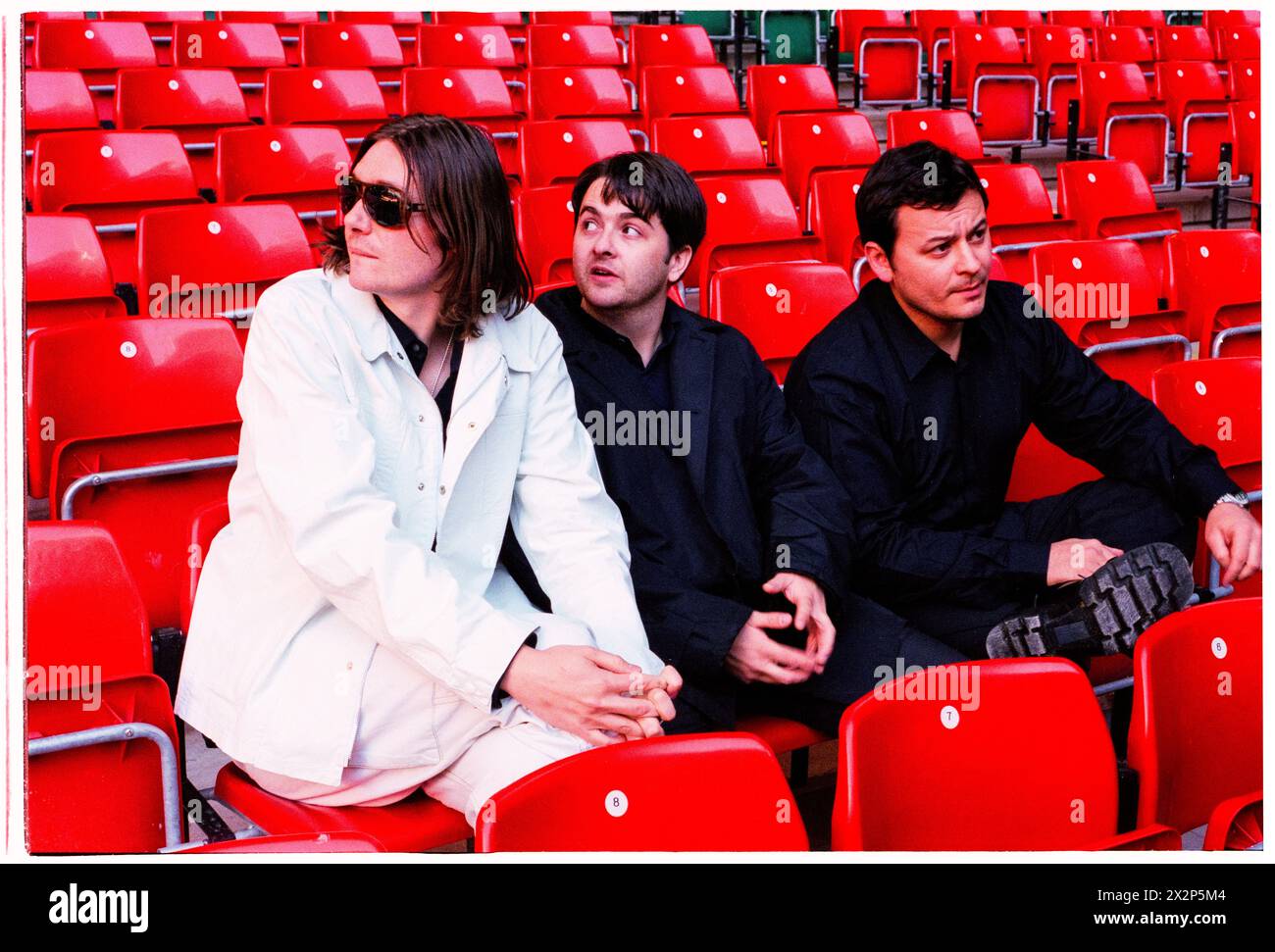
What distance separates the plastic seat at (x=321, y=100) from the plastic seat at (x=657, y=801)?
12.1 ft

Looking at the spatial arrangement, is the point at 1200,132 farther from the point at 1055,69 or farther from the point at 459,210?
the point at 459,210

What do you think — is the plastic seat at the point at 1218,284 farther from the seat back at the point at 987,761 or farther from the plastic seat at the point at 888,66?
the plastic seat at the point at 888,66

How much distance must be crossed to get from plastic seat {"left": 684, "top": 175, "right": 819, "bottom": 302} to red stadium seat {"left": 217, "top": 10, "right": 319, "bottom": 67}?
274cm

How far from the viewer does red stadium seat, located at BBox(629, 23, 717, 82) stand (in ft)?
19.6

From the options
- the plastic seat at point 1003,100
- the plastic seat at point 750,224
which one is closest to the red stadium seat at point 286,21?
the plastic seat at point 750,224

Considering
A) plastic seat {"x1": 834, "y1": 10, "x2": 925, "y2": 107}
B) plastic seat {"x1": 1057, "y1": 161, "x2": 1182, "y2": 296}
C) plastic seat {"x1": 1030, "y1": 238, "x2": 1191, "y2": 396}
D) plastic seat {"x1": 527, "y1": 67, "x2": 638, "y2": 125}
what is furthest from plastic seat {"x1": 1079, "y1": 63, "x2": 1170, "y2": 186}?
plastic seat {"x1": 1030, "y1": 238, "x2": 1191, "y2": 396}

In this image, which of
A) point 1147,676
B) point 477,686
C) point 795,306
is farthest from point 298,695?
point 795,306

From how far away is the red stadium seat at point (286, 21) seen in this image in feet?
19.5

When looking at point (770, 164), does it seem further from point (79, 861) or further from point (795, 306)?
point (79, 861)

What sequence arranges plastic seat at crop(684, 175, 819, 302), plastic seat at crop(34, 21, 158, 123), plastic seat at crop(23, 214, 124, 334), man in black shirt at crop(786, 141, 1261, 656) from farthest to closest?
plastic seat at crop(34, 21, 158, 123), plastic seat at crop(684, 175, 819, 302), plastic seat at crop(23, 214, 124, 334), man in black shirt at crop(786, 141, 1261, 656)

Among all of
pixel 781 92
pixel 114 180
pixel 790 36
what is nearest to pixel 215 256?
pixel 114 180

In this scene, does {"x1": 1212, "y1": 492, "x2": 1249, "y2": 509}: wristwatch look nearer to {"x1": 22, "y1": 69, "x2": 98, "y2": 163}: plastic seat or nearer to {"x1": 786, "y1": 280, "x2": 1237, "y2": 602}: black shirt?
{"x1": 786, "y1": 280, "x2": 1237, "y2": 602}: black shirt

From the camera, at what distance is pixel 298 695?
1.70 m
